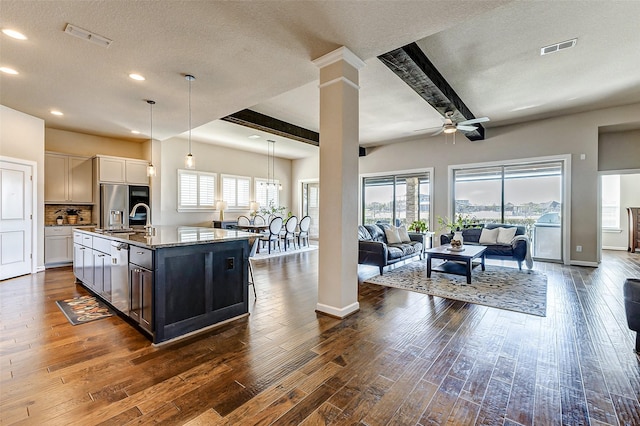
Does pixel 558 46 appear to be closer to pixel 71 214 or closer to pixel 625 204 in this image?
pixel 625 204

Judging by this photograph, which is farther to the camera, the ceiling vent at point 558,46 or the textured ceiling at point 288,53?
the ceiling vent at point 558,46

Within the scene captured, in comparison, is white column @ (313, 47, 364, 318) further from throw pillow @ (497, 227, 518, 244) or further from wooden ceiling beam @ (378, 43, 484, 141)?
throw pillow @ (497, 227, 518, 244)

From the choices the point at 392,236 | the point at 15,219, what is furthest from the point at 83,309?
the point at 392,236

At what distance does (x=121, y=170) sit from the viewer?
6645 mm

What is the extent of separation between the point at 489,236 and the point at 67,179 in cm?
929

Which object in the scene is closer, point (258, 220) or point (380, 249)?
point (380, 249)

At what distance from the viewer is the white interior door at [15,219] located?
15.7ft

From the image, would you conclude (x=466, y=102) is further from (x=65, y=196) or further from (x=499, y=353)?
(x=65, y=196)

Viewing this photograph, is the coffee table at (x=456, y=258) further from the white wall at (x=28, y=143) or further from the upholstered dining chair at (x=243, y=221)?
the white wall at (x=28, y=143)

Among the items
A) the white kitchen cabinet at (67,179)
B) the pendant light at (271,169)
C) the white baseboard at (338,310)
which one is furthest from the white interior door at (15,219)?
the pendant light at (271,169)

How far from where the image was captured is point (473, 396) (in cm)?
184

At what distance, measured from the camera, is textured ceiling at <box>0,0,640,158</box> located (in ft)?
8.38

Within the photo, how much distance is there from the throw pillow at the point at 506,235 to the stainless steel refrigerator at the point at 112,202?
314 inches

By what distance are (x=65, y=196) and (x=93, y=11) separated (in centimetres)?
531
